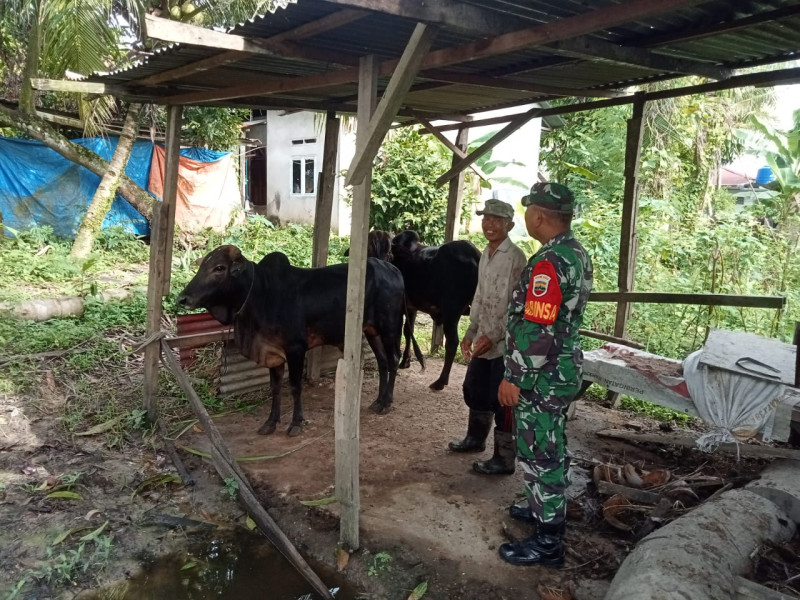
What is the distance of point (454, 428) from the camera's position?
5344mm

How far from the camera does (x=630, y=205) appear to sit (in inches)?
215

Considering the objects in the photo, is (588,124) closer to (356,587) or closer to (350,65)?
(350,65)

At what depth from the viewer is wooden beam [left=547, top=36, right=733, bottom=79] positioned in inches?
117

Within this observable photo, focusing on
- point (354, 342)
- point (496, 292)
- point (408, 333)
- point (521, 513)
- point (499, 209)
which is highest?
point (499, 209)

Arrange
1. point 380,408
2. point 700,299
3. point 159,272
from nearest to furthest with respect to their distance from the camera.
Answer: point 700,299, point 159,272, point 380,408

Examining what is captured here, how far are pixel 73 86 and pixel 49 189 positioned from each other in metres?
8.21

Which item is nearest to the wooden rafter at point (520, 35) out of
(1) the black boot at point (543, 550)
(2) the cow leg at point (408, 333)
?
(1) the black boot at point (543, 550)

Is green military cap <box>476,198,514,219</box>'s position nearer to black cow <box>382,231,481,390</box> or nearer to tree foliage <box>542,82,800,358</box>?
black cow <box>382,231,481,390</box>

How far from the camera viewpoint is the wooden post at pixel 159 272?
16.6 ft

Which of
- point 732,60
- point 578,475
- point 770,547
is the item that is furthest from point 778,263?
point 770,547

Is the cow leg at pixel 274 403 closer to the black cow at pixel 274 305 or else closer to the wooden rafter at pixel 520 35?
the black cow at pixel 274 305

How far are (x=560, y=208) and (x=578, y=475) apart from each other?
222 cm

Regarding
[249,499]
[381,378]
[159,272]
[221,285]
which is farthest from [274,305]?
[249,499]

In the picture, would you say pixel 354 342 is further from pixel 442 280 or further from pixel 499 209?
pixel 442 280
